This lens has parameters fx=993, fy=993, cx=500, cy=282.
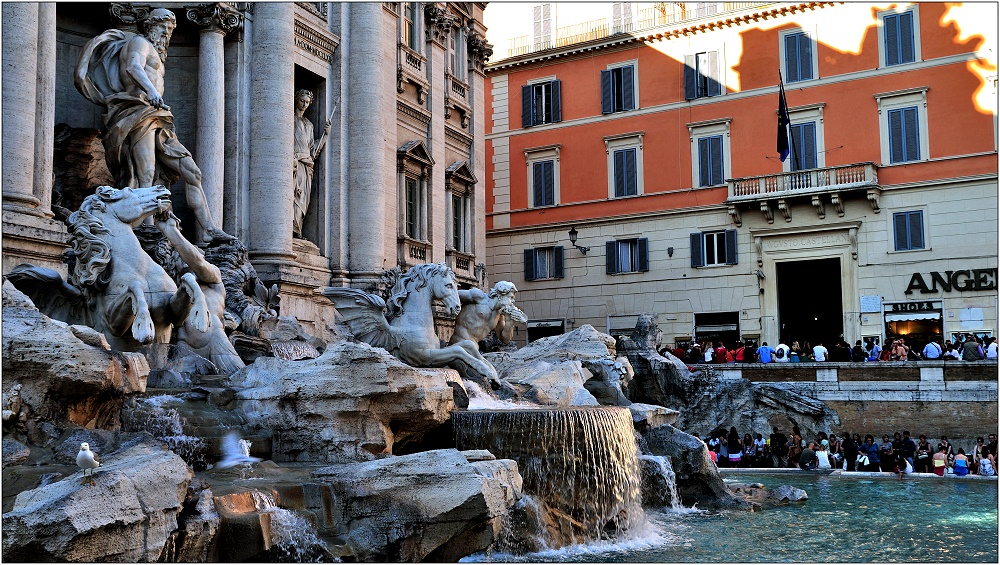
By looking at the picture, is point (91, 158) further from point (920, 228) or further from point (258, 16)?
point (920, 228)

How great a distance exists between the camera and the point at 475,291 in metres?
12.9

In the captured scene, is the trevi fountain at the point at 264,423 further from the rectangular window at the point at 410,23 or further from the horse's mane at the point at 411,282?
the rectangular window at the point at 410,23

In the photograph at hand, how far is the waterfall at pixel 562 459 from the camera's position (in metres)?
8.84

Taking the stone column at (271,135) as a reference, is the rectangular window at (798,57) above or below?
above

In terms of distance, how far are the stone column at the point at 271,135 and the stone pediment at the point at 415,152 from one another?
454 cm

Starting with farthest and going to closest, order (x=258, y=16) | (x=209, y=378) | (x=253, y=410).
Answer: (x=258, y=16)
(x=209, y=378)
(x=253, y=410)

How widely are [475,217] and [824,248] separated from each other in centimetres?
869

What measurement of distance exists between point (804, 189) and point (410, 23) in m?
10.5

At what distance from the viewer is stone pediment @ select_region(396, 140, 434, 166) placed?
19.8 m

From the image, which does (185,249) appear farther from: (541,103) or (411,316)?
(541,103)

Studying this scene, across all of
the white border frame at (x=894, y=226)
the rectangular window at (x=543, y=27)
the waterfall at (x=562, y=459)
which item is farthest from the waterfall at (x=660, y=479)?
the rectangular window at (x=543, y=27)

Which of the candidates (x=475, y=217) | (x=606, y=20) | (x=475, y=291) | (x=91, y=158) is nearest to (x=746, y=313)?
(x=475, y=217)

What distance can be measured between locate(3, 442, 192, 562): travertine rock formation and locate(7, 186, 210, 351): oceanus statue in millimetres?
3306

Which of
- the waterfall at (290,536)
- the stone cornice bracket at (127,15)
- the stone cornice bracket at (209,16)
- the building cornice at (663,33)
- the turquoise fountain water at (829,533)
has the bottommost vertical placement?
the turquoise fountain water at (829,533)
